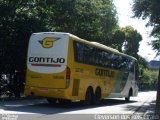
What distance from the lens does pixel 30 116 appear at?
15.9m

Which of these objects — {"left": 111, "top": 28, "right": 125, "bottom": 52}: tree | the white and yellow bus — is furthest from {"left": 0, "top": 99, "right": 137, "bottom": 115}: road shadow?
{"left": 111, "top": 28, "right": 125, "bottom": 52}: tree

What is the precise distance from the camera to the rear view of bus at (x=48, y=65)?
20.7m

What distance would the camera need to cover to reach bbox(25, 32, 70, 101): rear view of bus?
68.0ft

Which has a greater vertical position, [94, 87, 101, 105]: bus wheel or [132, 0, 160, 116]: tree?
[132, 0, 160, 116]: tree

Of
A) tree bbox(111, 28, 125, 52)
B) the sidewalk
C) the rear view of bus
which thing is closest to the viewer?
the sidewalk

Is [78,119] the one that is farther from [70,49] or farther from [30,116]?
[70,49]

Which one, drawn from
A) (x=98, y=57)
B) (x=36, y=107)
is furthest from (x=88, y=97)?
(x=36, y=107)

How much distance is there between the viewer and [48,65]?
69.0 ft

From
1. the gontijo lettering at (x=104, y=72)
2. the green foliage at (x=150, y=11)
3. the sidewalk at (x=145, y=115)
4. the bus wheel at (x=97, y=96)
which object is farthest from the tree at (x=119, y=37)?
the sidewalk at (x=145, y=115)

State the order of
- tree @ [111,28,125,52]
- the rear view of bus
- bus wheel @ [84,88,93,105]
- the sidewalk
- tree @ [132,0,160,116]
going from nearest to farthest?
the sidewalk, the rear view of bus, bus wheel @ [84,88,93,105], tree @ [132,0,160,116], tree @ [111,28,125,52]

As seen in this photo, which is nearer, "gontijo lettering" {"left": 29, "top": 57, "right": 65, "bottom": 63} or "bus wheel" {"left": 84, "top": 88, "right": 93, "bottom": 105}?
"gontijo lettering" {"left": 29, "top": 57, "right": 65, "bottom": 63}

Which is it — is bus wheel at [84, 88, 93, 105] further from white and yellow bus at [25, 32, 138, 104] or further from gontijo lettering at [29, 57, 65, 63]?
gontijo lettering at [29, 57, 65, 63]

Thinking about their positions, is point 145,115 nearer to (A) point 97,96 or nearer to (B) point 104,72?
(A) point 97,96

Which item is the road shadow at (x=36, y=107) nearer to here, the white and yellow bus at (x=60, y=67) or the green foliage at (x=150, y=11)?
the white and yellow bus at (x=60, y=67)
